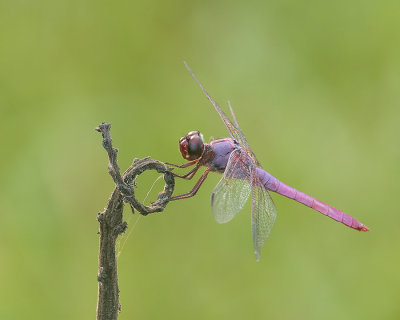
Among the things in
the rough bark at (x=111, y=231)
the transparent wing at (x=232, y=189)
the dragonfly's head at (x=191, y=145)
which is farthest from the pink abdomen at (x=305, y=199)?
the rough bark at (x=111, y=231)

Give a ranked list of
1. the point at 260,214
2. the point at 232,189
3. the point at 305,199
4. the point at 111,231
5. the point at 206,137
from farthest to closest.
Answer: the point at 206,137 → the point at 305,199 → the point at 260,214 → the point at 232,189 → the point at 111,231

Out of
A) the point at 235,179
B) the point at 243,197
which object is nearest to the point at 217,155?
the point at 235,179

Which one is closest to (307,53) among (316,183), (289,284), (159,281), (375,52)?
(375,52)

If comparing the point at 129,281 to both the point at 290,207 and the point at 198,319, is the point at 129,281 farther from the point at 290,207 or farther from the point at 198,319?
the point at 290,207

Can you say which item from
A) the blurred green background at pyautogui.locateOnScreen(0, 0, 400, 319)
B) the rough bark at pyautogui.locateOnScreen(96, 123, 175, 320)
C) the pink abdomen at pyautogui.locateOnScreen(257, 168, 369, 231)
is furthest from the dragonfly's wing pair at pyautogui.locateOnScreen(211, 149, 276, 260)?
the rough bark at pyautogui.locateOnScreen(96, 123, 175, 320)

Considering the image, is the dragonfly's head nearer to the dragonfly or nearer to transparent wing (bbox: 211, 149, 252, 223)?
the dragonfly

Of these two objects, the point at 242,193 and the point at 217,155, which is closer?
the point at 242,193

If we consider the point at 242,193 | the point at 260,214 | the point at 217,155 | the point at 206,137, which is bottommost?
the point at 260,214

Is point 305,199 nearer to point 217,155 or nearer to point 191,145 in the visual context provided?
point 217,155
